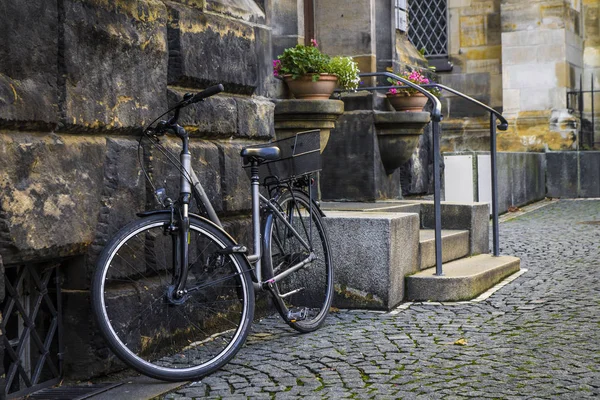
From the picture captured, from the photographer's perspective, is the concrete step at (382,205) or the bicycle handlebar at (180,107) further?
the concrete step at (382,205)

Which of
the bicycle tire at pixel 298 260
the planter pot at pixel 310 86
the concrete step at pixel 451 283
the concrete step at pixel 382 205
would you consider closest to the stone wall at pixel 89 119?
the bicycle tire at pixel 298 260

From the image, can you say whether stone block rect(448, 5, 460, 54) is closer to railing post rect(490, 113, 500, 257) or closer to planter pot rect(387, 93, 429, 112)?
planter pot rect(387, 93, 429, 112)

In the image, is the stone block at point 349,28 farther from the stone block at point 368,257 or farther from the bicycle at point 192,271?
the bicycle at point 192,271

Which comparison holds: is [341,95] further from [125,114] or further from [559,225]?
[125,114]

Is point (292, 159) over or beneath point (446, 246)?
over

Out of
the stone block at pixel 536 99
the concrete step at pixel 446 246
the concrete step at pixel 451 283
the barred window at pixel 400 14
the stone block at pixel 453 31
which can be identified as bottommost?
the concrete step at pixel 451 283

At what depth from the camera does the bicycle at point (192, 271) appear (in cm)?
465

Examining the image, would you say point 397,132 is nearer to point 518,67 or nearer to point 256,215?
point 256,215

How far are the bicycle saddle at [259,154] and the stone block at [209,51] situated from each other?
0.54 m

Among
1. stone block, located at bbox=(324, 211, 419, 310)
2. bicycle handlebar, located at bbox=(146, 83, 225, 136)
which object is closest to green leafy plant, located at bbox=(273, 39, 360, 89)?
stone block, located at bbox=(324, 211, 419, 310)

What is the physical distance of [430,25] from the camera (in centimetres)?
1902

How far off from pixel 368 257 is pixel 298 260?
29.0 inches

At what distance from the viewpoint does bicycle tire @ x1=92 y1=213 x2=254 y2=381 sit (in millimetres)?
4434

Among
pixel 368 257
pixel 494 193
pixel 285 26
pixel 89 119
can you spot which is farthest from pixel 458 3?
pixel 89 119
